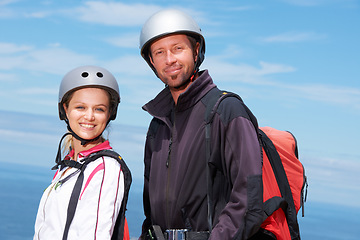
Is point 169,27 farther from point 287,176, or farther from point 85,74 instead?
point 287,176

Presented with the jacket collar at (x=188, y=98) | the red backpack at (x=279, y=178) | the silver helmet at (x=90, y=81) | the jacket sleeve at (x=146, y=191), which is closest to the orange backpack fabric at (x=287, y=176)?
the red backpack at (x=279, y=178)

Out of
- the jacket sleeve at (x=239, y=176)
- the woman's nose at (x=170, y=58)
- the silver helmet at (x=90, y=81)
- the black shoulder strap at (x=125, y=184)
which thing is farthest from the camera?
the silver helmet at (x=90, y=81)

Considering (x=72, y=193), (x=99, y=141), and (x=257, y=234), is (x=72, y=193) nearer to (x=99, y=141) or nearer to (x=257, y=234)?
(x=99, y=141)

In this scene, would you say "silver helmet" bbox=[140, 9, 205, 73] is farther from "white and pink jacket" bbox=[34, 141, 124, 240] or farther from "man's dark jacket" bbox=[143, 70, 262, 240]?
"white and pink jacket" bbox=[34, 141, 124, 240]

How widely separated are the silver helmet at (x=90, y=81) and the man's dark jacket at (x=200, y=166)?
401 mm

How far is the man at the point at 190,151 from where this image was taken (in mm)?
3959

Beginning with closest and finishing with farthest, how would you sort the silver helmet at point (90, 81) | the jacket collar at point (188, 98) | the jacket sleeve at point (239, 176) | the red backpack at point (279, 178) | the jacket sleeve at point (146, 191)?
the jacket sleeve at point (239, 176), the red backpack at point (279, 178), the jacket collar at point (188, 98), the silver helmet at point (90, 81), the jacket sleeve at point (146, 191)

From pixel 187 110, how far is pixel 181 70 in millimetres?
487

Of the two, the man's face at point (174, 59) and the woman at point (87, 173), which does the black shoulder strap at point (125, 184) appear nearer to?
the woman at point (87, 173)

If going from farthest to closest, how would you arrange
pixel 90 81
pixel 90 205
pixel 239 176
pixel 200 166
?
pixel 90 81
pixel 200 166
pixel 90 205
pixel 239 176

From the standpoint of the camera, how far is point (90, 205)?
4188 millimetres

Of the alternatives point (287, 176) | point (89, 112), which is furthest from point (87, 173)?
point (287, 176)

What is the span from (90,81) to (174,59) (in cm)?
98

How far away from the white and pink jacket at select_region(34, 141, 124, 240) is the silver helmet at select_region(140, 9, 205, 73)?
4.90 feet
